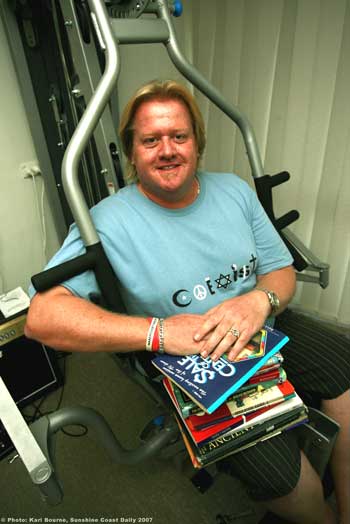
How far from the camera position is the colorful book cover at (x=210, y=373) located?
2.16 ft

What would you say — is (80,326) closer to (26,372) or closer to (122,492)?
(122,492)

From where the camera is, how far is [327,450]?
2.88 ft

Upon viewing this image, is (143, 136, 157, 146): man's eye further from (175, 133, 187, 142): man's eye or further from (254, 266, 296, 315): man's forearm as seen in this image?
(254, 266, 296, 315): man's forearm

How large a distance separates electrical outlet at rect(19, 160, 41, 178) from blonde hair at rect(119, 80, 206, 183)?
2.56 feet

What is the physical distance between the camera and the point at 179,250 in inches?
37.7

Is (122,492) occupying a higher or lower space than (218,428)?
lower

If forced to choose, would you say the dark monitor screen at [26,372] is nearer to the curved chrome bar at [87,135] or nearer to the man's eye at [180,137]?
the curved chrome bar at [87,135]

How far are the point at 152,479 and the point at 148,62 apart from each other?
2137 mm

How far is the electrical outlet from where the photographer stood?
161 cm

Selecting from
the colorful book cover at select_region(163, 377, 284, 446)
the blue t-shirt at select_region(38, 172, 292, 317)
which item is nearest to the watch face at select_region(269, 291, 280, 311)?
the blue t-shirt at select_region(38, 172, 292, 317)

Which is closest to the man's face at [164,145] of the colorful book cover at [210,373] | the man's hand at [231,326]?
the man's hand at [231,326]

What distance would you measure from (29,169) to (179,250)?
1.10 m

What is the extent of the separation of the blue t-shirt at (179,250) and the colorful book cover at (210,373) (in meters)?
0.20

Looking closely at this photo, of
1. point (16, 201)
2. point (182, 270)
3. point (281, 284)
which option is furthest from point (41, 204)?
point (281, 284)
